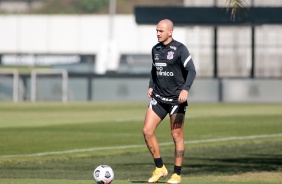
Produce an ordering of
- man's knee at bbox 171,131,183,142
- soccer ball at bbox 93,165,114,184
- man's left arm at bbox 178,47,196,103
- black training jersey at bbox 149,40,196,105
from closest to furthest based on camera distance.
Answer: soccer ball at bbox 93,165,114,184
man's left arm at bbox 178,47,196,103
black training jersey at bbox 149,40,196,105
man's knee at bbox 171,131,183,142

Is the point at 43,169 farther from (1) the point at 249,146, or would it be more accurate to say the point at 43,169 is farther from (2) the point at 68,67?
(2) the point at 68,67

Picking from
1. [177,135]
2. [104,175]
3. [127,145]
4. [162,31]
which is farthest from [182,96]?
[127,145]

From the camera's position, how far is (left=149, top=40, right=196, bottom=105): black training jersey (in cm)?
1645

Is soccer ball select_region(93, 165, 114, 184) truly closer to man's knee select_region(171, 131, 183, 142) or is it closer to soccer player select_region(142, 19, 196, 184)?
soccer player select_region(142, 19, 196, 184)

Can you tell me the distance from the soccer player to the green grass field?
25.3 inches

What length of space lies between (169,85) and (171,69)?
25cm

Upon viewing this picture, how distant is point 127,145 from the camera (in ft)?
92.1

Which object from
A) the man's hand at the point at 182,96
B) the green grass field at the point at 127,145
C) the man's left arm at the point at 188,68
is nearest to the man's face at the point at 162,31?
the man's left arm at the point at 188,68

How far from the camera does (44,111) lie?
43656mm

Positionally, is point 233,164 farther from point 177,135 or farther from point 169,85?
point 169,85

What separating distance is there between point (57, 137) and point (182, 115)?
1412 centimetres

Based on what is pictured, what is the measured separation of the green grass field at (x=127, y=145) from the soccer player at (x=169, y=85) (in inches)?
25.3

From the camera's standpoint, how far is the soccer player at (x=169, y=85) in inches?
647

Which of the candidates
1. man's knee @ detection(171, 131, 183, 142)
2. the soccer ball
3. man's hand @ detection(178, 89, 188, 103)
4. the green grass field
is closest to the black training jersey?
man's hand @ detection(178, 89, 188, 103)
